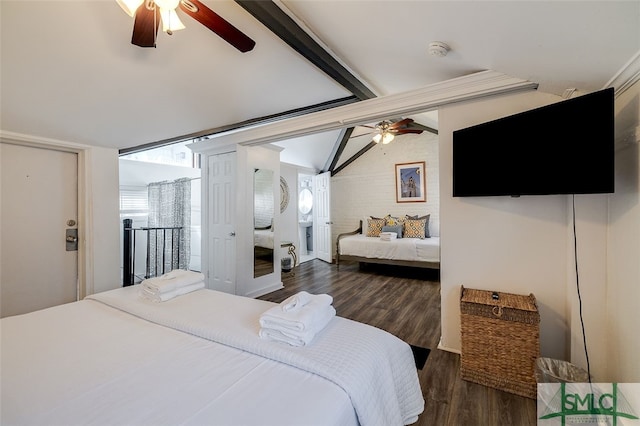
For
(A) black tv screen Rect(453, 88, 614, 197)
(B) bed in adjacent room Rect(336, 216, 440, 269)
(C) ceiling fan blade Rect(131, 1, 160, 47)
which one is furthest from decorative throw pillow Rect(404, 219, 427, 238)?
(C) ceiling fan blade Rect(131, 1, 160, 47)

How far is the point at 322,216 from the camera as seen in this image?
6145 mm

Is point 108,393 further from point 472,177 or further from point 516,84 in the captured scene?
point 516,84

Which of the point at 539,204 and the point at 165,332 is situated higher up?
the point at 539,204

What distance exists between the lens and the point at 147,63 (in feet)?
7.09

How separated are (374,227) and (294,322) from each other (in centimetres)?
459

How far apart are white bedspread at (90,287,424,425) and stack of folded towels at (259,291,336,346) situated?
0.04 metres

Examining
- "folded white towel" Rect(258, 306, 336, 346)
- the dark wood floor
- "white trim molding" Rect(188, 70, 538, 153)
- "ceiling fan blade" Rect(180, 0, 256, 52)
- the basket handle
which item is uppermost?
"ceiling fan blade" Rect(180, 0, 256, 52)

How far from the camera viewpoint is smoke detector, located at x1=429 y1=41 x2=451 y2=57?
60.3 inches

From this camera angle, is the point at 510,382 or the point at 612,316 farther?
the point at 510,382

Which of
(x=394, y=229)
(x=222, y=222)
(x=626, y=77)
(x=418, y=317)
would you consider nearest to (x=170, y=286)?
(x=222, y=222)

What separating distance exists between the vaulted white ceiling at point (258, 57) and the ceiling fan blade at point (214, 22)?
0.30m

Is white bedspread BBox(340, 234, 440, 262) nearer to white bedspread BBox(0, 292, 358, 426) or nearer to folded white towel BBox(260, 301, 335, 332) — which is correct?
folded white towel BBox(260, 301, 335, 332)

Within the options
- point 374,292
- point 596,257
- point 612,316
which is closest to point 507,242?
point 596,257

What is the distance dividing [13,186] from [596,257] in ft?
16.1
